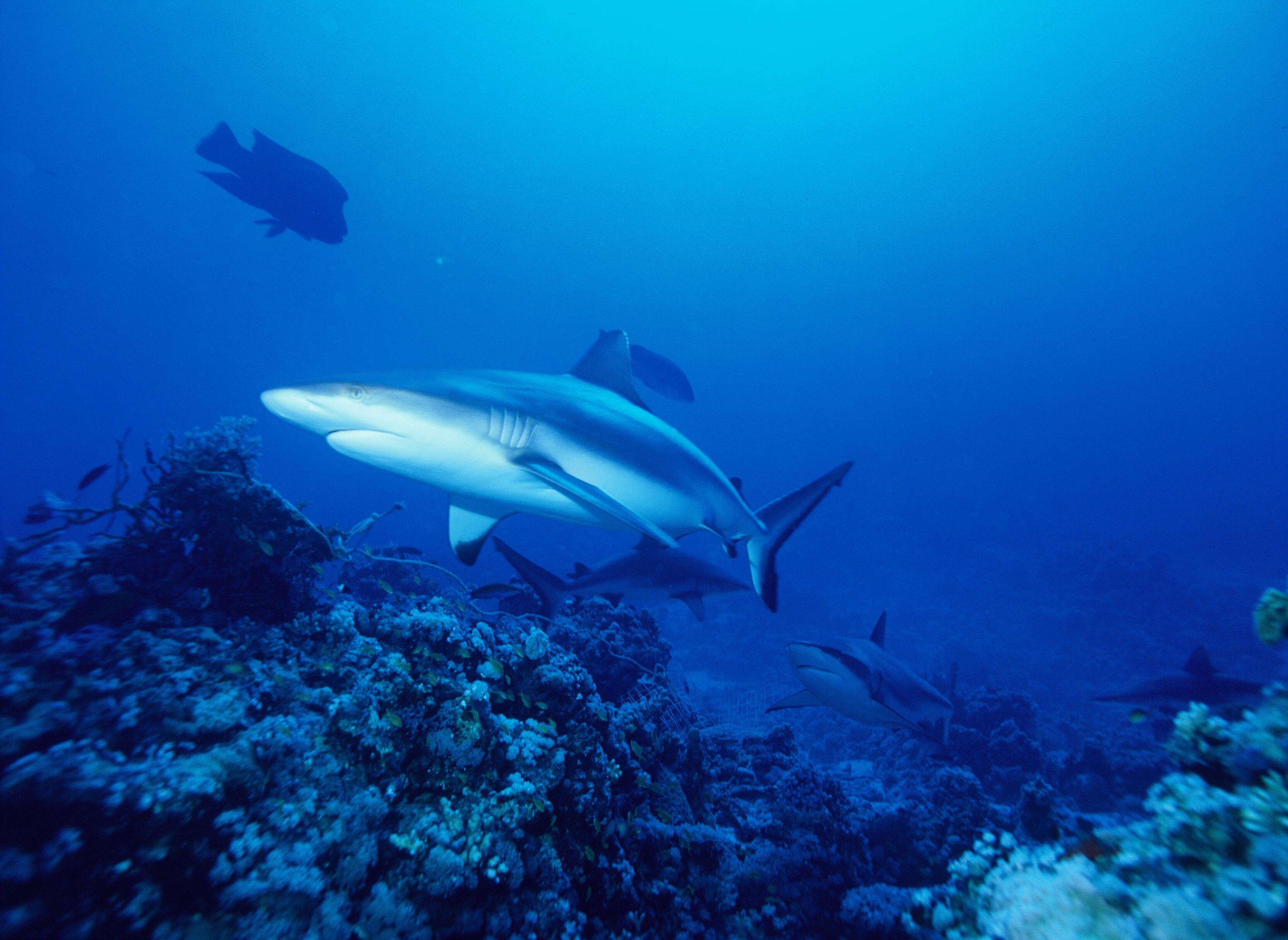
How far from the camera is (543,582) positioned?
634cm

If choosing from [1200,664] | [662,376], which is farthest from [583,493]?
[1200,664]

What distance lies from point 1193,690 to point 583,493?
33.4ft

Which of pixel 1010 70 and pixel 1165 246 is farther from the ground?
pixel 1165 246

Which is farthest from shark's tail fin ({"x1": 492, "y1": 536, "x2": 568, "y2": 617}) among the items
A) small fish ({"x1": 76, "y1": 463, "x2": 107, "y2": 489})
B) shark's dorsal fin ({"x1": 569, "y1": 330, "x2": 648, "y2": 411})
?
small fish ({"x1": 76, "y1": 463, "x2": 107, "y2": 489})

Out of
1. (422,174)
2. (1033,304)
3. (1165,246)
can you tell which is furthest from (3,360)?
(1165,246)

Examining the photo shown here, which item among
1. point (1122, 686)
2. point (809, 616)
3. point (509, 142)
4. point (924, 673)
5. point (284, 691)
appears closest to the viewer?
point (284, 691)

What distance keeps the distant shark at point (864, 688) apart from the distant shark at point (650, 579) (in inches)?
60.0

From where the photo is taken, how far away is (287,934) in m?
A: 1.54

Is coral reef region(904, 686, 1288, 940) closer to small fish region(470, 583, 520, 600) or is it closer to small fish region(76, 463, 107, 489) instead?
small fish region(470, 583, 520, 600)

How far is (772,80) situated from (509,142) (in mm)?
43760

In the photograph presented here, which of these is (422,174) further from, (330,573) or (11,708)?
(11,708)

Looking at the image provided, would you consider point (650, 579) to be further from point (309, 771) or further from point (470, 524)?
point (309, 771)

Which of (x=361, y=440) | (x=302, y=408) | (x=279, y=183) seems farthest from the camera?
(x=279, y=183)

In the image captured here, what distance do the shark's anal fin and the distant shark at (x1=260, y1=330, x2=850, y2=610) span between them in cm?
145
